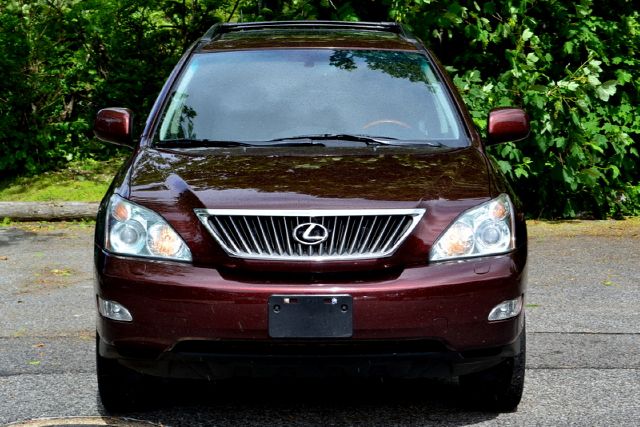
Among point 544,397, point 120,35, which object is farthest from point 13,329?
point 120,35

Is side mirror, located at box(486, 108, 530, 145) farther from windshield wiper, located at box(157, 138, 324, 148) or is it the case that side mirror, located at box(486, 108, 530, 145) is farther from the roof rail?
the roof rail

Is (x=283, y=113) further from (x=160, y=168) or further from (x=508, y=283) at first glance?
(x=508, y=283)

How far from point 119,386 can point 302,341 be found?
3.30ft

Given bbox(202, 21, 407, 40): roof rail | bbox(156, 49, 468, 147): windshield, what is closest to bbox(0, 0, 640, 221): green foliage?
bbox(202, 21, 407, 40): roof rail

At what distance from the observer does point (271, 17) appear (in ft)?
39.7

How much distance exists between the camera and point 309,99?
562cm

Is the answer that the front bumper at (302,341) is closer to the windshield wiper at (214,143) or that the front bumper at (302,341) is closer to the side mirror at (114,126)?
the windshield wiper at (214,143)

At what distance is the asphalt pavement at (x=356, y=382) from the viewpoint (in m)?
4.95

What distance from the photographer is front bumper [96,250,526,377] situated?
171 inches

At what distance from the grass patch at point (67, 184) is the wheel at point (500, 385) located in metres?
8.37

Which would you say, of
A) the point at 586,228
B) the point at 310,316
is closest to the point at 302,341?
the point at 310,316

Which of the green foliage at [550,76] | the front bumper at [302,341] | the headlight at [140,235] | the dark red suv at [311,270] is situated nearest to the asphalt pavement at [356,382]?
the dark red suv at [311,270]

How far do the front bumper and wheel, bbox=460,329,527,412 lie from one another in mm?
372

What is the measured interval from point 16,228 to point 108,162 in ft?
9.59
